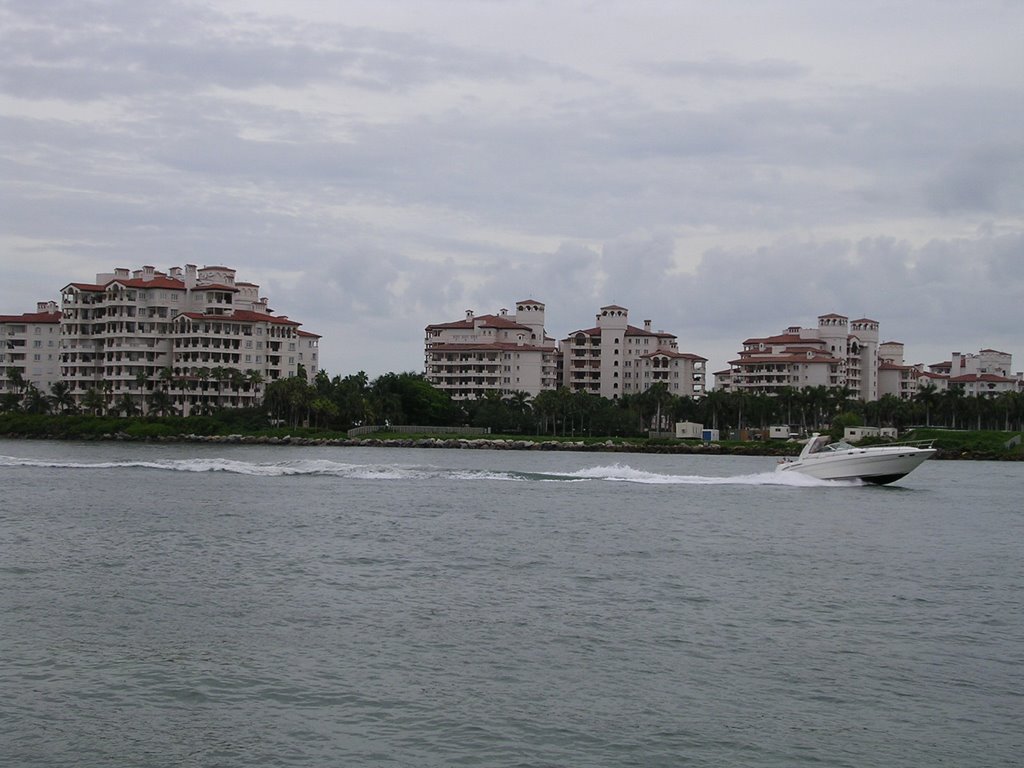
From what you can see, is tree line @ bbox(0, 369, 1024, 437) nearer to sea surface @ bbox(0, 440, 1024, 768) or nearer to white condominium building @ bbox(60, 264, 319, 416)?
white condominium building @ bbox(60, 264, 319, 416)

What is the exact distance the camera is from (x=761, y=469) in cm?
8875

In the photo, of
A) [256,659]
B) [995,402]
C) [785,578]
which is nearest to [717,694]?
[256,659]

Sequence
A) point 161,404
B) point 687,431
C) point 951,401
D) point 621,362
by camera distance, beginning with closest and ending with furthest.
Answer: point 161,404, point 687,431, point 951,401, point 621,362

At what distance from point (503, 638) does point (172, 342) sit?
12587cm

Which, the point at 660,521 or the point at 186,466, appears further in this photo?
the point at 186,466

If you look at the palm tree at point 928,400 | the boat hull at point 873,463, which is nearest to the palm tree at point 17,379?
the boat hull at point 873,463

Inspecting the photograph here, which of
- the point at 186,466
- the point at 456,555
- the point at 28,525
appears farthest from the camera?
the point at 186,466

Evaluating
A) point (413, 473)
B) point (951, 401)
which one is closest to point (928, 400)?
point (951, 401)

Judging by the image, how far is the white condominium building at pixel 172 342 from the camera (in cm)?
13738

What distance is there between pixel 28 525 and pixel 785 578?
79.2ft

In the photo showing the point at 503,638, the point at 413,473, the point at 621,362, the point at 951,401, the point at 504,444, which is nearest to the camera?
the point at 503,638

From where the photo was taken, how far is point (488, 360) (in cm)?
16500

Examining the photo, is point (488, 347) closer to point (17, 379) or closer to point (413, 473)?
point (17, 379)

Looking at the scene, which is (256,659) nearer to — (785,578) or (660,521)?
(785,578)
